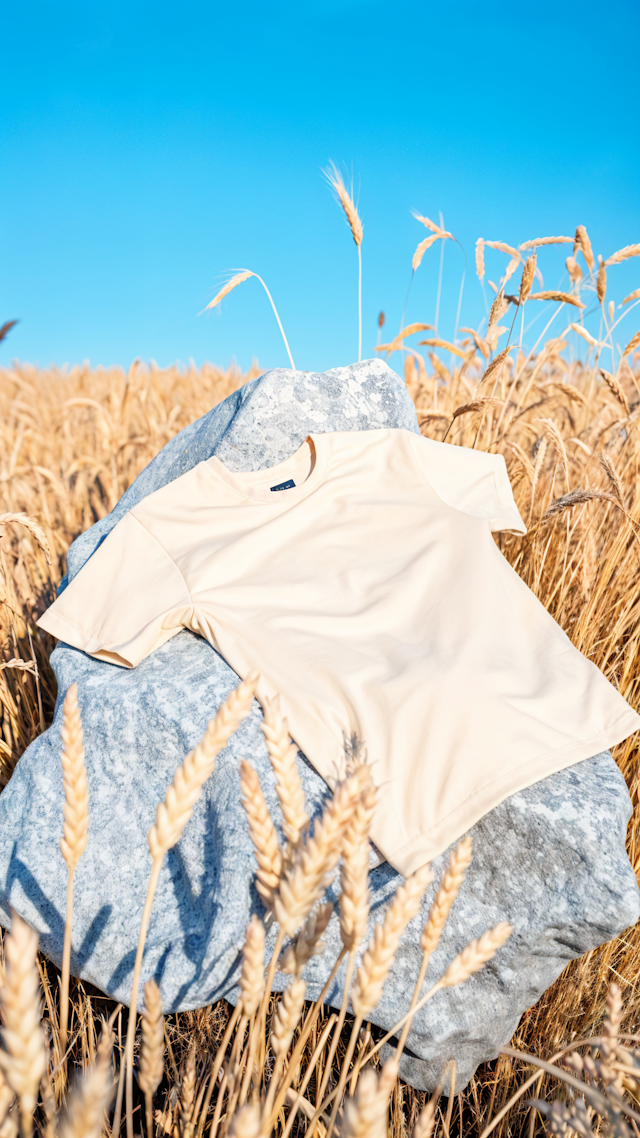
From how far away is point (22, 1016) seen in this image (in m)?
0.42

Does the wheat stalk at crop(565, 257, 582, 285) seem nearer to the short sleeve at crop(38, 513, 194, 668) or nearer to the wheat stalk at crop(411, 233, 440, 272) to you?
the wheat stalk at crop(411, 233, 440, 272)

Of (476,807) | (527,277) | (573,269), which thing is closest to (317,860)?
(476,807)

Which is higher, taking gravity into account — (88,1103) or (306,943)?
(88,1103)

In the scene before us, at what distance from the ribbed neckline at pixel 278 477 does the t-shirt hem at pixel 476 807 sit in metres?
0.89

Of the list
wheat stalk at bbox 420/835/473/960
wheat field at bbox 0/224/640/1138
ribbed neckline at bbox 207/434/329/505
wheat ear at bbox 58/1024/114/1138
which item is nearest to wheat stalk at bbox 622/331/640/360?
wheat field at bbox 0/224/640/1138

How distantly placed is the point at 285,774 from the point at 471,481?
4.36 feet

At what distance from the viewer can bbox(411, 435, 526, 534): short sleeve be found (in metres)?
1.71

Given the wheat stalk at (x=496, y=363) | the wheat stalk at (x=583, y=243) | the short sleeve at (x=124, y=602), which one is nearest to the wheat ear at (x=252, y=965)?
the short sleeve at (x=124, y=602)

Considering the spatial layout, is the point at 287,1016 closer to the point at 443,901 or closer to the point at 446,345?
the point at 443,901

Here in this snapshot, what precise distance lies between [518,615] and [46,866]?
3.85 ft

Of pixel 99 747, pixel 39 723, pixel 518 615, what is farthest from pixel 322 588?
pixel 39 723

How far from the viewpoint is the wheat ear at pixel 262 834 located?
0.58m

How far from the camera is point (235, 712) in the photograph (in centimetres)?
56

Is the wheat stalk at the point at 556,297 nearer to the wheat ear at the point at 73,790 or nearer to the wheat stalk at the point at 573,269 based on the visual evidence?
the wheat stalk at the point at 573,269
